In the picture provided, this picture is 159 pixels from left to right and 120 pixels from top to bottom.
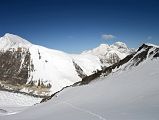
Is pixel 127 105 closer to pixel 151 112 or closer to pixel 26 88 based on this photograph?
pixel 151 112

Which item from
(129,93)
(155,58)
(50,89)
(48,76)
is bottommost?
(129,93)

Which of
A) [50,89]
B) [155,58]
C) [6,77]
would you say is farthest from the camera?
[6,77]

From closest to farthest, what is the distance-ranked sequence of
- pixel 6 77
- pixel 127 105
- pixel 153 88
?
pixel 127 105, pixel 153 88, pixel 6 77

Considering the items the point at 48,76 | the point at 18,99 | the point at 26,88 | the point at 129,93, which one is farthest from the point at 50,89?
the point at 129,93

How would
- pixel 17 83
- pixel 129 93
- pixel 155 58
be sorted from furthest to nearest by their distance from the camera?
1. pixel 17 83
2. pixel 155 58
3. pixel 129 93

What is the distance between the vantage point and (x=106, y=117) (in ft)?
54.7

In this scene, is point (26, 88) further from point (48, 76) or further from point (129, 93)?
point (129, 93)

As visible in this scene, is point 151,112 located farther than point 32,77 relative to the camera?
No

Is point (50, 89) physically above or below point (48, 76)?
below

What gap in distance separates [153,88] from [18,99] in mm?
99803

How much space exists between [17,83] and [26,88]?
17545mm

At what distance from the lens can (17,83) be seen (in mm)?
180875

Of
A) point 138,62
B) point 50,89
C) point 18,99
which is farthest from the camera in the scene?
point 50,89

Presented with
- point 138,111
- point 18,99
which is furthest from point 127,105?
point 18,99
